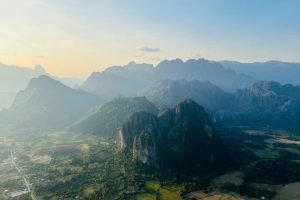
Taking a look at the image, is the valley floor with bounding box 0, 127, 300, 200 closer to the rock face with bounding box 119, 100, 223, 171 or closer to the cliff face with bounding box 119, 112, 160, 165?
the cliff face with bounding box 119, 112, 160, 165

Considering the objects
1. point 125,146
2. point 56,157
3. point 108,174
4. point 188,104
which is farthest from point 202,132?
point 56,157

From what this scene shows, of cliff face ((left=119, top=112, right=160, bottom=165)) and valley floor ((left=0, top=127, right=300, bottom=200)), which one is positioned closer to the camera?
valley floor ((left=0, top=127, right=300, bottom=200))

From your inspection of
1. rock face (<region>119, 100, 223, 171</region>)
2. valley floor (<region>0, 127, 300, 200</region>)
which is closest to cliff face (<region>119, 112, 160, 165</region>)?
rock face (<region>119, 100, 223, 171</region>)

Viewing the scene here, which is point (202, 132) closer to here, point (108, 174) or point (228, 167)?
point (228, 167)

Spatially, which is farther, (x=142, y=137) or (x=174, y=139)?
(x=174, y=139)

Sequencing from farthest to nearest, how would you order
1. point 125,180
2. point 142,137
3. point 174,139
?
point 174,139
point 142,137
point 125,180

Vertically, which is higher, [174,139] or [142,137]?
[142,137]

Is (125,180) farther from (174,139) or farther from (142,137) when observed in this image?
(174,139)

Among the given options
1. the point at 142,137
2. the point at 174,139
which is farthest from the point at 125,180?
the point at 174,139
